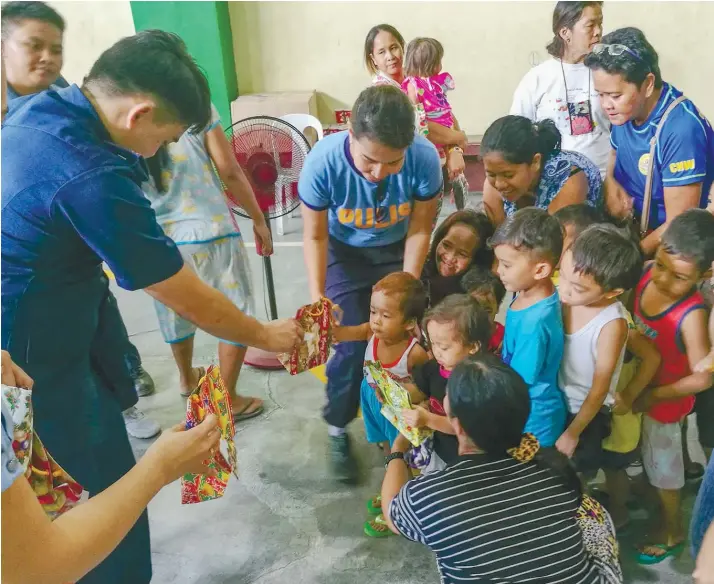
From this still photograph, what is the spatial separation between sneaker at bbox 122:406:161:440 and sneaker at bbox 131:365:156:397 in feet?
0.80

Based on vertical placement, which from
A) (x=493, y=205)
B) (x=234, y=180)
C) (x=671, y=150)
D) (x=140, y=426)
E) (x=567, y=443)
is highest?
(x=671, y=150)

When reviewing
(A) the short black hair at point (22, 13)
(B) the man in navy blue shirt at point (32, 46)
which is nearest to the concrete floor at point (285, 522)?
(B) the man in navy blue shirt at point (32, 46)

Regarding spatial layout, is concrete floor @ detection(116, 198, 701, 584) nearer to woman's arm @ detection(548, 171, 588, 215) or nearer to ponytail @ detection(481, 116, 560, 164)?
woman's arm @ detection(548, 171, 588, 215)

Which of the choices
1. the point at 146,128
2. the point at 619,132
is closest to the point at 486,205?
the point at 619,132

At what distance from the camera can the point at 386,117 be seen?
195 centimetres

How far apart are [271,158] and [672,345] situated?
2.06m

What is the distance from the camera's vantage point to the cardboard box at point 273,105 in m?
6.08

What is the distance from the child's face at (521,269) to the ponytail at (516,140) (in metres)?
0.43

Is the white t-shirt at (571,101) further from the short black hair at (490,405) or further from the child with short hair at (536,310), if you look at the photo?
the short black hair at (490,405)

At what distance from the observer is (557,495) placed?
60.7 inches

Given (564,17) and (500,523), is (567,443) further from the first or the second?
(564,17)

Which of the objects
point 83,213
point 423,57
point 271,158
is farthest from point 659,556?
point 423,57

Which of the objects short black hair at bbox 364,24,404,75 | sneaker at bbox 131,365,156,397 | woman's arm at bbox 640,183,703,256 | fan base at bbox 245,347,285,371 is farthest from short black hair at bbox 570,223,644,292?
short black hair at bbox 364,24,404,75

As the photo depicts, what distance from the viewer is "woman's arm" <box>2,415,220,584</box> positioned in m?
0.87
